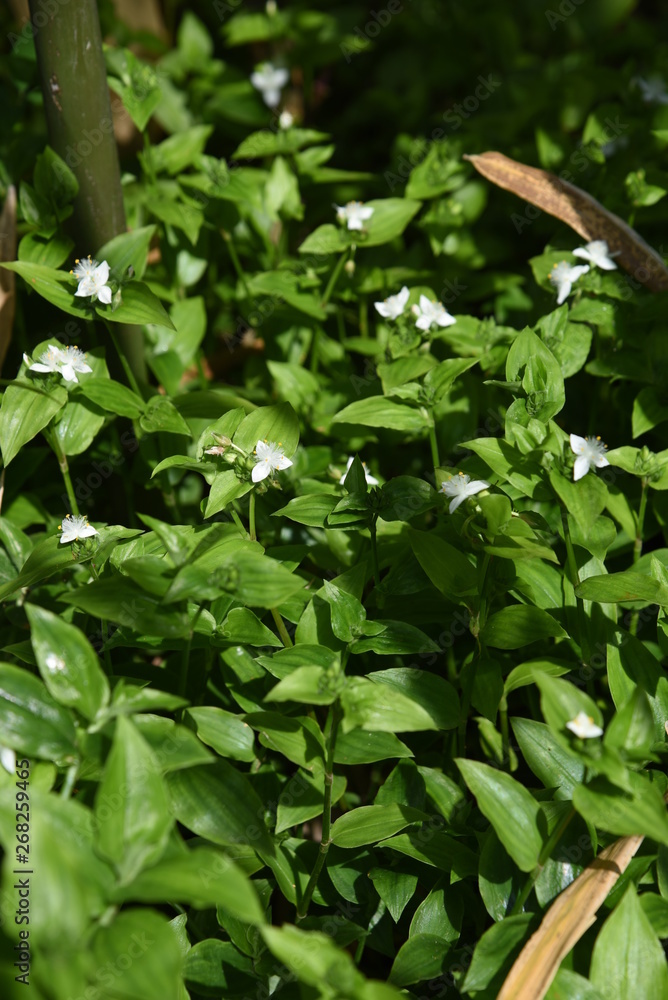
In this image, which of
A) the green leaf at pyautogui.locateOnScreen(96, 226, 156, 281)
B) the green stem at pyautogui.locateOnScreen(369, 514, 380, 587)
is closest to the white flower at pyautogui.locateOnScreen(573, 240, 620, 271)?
the green stem at pyautogui.locateOnScreen(369, 514, 380, 587)

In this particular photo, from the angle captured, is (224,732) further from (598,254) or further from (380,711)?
(598,254)

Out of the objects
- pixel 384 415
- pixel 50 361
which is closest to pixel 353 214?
pixel 384 415

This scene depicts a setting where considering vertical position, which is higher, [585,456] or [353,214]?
[353,214]

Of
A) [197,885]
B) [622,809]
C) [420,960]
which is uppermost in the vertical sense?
[197,885]

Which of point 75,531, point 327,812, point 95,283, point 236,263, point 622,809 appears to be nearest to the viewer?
point 622,809

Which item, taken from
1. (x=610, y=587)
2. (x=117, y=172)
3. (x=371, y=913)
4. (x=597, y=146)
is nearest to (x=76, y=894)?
(x=371, y=913)

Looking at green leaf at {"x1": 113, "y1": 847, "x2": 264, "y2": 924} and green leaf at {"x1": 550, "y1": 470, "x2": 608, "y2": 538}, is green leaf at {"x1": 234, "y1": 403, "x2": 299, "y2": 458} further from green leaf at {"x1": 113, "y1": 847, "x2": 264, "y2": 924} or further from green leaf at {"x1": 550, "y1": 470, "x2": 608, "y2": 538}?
green leaf at {"x1": 113, "y1": 847, "x2": 264, "y2": 924}

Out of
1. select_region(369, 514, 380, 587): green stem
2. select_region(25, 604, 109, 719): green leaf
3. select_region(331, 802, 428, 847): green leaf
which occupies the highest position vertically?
select_region(25, 604, 109, 719): green leaf
